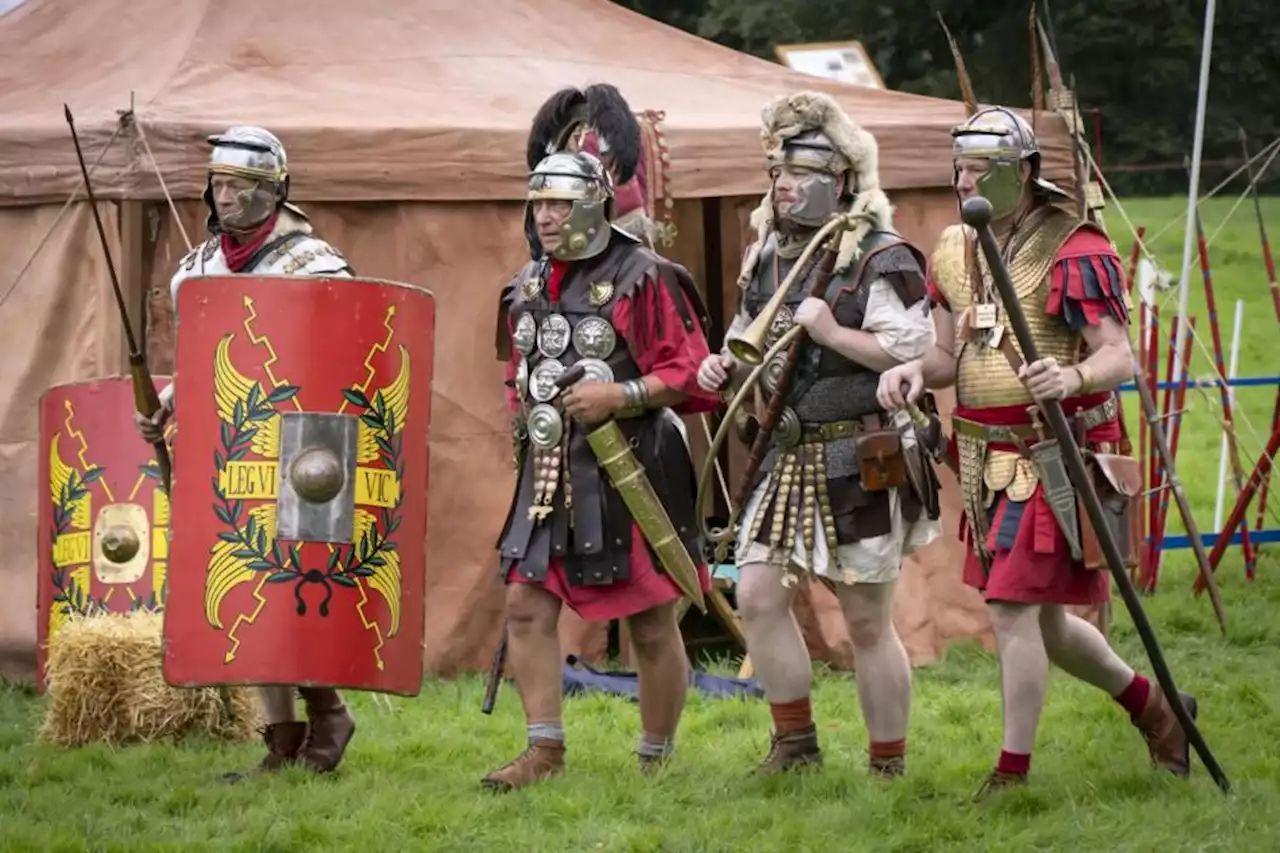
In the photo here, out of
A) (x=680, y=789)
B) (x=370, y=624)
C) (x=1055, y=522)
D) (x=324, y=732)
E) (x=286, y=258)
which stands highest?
(x=286, y=258)

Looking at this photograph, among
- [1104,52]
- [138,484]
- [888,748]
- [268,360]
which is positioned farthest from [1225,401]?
[1104,52]

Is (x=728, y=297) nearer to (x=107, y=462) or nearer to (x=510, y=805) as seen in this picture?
(x=107, y=462)

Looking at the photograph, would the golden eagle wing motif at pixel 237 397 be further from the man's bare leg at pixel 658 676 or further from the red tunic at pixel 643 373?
the man's bare leg at pixel 658 676

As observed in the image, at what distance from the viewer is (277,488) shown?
5.66 metres

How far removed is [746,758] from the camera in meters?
6.36

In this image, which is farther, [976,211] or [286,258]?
[286,258]

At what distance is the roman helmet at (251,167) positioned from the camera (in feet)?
19.8

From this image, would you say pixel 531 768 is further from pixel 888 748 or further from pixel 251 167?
pixel 251 167

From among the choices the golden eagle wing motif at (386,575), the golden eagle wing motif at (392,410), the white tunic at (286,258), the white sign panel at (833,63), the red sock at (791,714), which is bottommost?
the red sock at (791,714)

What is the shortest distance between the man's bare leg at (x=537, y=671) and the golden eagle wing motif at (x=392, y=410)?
48 centimetres

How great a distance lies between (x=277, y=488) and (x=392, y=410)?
0.33 m

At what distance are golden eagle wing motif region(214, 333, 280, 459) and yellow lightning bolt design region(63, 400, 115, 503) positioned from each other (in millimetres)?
1455

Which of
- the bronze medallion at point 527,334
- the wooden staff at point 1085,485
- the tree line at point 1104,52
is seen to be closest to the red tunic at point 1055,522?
the wooden staff at point 1085,485

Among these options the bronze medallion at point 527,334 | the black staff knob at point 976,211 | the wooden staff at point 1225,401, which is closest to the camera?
the black staff knob at point 976,211
